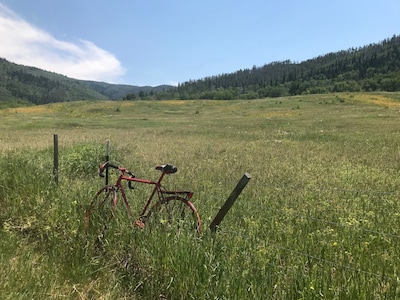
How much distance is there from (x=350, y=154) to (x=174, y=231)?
12.2 metres

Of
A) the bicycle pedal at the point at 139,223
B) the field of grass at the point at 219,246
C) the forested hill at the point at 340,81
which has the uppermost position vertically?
Result: the forested hill at the point at 340,81

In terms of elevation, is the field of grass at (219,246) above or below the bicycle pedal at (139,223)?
below

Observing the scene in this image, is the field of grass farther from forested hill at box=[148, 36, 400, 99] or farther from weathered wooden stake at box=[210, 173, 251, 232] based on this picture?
forested hill at box=[148, 36, 400, 99]

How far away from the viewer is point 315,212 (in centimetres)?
714

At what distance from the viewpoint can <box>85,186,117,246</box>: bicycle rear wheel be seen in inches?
240

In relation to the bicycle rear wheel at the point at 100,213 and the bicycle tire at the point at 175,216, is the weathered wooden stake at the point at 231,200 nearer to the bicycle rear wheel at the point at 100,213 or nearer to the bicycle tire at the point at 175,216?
the bicycle tire at the point at 175,216

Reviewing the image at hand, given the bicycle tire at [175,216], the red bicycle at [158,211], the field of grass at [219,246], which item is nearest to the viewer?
the field of grass at [219,246]

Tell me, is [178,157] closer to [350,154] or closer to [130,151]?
[130,151]

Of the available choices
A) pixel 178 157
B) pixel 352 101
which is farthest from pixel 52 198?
pixel 352 101

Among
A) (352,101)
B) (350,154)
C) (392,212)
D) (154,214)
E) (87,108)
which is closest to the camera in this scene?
(154,214)

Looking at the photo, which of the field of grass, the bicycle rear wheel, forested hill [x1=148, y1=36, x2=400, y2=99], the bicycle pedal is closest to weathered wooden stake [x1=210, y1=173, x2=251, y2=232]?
the field of grass

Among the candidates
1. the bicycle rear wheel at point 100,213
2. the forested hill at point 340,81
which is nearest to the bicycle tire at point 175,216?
the bicycle rear wheel at point 100,213

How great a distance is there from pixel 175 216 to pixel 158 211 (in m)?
0.29

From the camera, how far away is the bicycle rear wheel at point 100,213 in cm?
609
